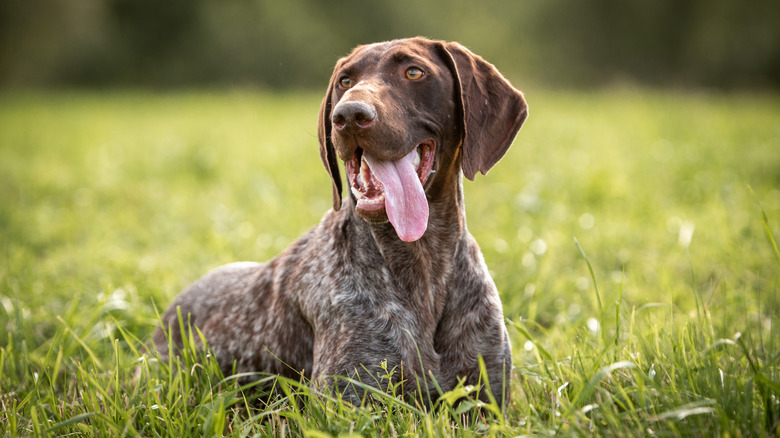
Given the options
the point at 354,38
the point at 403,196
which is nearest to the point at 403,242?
the point at 403,196

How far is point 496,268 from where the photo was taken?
16.8 ft

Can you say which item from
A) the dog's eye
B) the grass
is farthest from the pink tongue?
the grass

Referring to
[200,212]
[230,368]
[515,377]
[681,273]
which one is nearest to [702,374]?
[515,377]

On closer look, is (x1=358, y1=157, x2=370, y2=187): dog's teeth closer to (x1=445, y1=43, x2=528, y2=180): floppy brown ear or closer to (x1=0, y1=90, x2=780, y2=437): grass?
(x1=445, y1=43, x2=528, y2=180): floppy brown ear

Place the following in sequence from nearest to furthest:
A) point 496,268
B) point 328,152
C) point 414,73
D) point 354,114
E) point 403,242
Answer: point 354,114, point 414,73, point 403,242, point 328,152, point 496,268

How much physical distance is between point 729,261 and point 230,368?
407cm

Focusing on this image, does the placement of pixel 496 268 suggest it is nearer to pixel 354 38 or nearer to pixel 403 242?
pixel 403 242

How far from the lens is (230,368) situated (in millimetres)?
3561

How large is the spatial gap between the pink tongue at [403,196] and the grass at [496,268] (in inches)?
27.7

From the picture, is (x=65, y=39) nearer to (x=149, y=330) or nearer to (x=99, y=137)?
(x=99, y=137)

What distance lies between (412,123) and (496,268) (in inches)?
97.4

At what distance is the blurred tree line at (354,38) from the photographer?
28.2 meters

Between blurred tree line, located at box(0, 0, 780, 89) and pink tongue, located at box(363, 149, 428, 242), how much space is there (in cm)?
2523

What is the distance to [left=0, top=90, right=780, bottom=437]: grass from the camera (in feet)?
8.57
